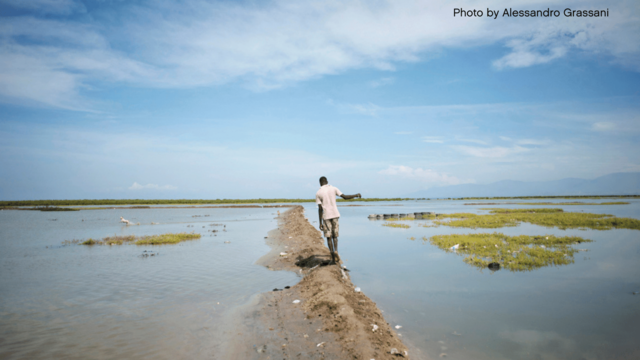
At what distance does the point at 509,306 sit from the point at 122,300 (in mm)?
10724

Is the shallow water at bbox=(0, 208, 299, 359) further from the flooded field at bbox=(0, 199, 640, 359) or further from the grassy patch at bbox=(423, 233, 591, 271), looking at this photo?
the grassy patch at bbox=(423, 233, 591, 271)

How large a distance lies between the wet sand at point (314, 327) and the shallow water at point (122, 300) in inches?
24.1

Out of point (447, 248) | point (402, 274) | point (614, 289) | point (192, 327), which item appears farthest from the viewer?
point (447, 248)

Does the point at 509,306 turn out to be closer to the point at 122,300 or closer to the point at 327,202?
the point at 327,202

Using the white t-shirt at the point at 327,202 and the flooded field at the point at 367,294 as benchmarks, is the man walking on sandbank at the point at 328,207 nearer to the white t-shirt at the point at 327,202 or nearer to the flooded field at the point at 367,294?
the white t-shirt at the point at 327,202

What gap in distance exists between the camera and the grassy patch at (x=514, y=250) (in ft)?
43.4

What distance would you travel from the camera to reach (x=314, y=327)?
22.9 feet

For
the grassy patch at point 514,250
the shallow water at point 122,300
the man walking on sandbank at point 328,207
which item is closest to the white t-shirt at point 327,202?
the man walking on sandbank at point 328,207

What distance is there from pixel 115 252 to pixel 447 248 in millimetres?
18118

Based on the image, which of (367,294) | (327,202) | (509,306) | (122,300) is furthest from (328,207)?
(122,300)

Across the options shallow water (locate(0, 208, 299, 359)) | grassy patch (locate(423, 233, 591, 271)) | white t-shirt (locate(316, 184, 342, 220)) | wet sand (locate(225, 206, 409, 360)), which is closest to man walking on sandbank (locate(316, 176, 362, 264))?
white t-shirt (locate(316, 184, 342, 220))

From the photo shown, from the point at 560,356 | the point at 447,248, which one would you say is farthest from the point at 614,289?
the point at 447,248

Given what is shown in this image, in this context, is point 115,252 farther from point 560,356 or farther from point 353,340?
point 560,356

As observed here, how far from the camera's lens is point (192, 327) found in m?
7.22
